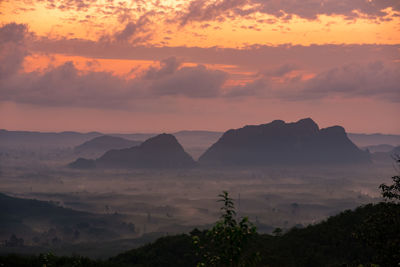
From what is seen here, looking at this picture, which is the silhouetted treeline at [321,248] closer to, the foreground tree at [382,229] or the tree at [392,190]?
the foreground tree at [382,229]

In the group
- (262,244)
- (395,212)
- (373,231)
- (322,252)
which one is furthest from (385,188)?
(262,244)

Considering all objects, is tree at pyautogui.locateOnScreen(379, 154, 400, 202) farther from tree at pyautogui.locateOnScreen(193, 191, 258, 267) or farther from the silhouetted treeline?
tree at pyautogui.locateOnScreen(193, 191, 258, 267)

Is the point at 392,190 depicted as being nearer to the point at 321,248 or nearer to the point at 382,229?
the point at 382,229

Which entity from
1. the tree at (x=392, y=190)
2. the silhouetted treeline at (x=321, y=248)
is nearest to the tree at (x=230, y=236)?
the silhouetted treeline at (x=321, y=248)

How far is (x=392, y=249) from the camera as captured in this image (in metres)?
21.4

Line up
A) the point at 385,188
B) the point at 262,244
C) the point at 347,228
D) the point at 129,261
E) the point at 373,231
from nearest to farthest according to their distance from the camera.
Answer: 1. the point at 373,231
2. the point at 385,188
3. the point at 347,228
4. the point at 262,244
5. the point at 129,261

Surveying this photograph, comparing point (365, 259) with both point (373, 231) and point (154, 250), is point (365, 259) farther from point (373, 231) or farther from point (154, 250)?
point (154, 250)

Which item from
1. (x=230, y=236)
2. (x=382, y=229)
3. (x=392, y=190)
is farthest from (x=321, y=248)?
(x=230, y=236)

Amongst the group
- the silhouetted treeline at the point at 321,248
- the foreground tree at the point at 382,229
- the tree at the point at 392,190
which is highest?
the tree at the point at 392,190

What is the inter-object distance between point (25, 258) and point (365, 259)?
126 ft

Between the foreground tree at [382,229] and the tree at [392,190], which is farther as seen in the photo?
the tree at [392,190]

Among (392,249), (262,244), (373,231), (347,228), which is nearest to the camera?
(392,249)

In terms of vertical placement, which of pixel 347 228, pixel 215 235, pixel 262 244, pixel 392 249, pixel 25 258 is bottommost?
pixel 262 244

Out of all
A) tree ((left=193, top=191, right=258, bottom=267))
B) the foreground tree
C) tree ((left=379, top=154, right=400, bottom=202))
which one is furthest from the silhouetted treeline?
tree ((left=193, top=191, right=258, bottom=267))
